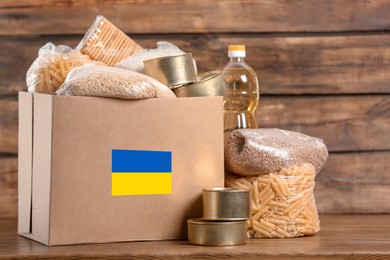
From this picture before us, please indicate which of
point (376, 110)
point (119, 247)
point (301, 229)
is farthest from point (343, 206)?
point (119, 247)

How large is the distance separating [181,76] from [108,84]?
0.17 meters

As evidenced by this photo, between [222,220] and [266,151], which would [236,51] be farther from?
[222,220]

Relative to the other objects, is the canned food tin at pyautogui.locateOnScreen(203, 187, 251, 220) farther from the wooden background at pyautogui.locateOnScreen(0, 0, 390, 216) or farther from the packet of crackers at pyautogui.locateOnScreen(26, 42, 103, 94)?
the wooden background at pyautogui.locateOnScreen(0, 0, 390, 216)

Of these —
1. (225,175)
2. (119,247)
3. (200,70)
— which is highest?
(200,70)

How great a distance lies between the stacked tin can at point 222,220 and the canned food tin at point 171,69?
22 centimetres

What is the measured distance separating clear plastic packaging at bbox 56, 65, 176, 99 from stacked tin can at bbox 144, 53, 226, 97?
71 millimetres

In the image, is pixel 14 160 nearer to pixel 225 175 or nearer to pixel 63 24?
pixel 63 24

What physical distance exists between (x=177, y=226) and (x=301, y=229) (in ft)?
0.77

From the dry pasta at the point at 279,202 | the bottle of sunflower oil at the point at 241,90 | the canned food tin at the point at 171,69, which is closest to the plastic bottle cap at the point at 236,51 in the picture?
the bottle of sunflower oil at the point at 241,90

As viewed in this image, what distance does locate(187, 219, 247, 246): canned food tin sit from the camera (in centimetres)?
140

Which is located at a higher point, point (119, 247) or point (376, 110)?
point (376, 110)

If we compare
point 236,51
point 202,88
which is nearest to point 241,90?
point 236,51

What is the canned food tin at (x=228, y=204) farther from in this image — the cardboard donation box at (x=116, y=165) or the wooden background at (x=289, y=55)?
the wooden background at (x=289, y=55)

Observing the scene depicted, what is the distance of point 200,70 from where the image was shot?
73.9 inches
